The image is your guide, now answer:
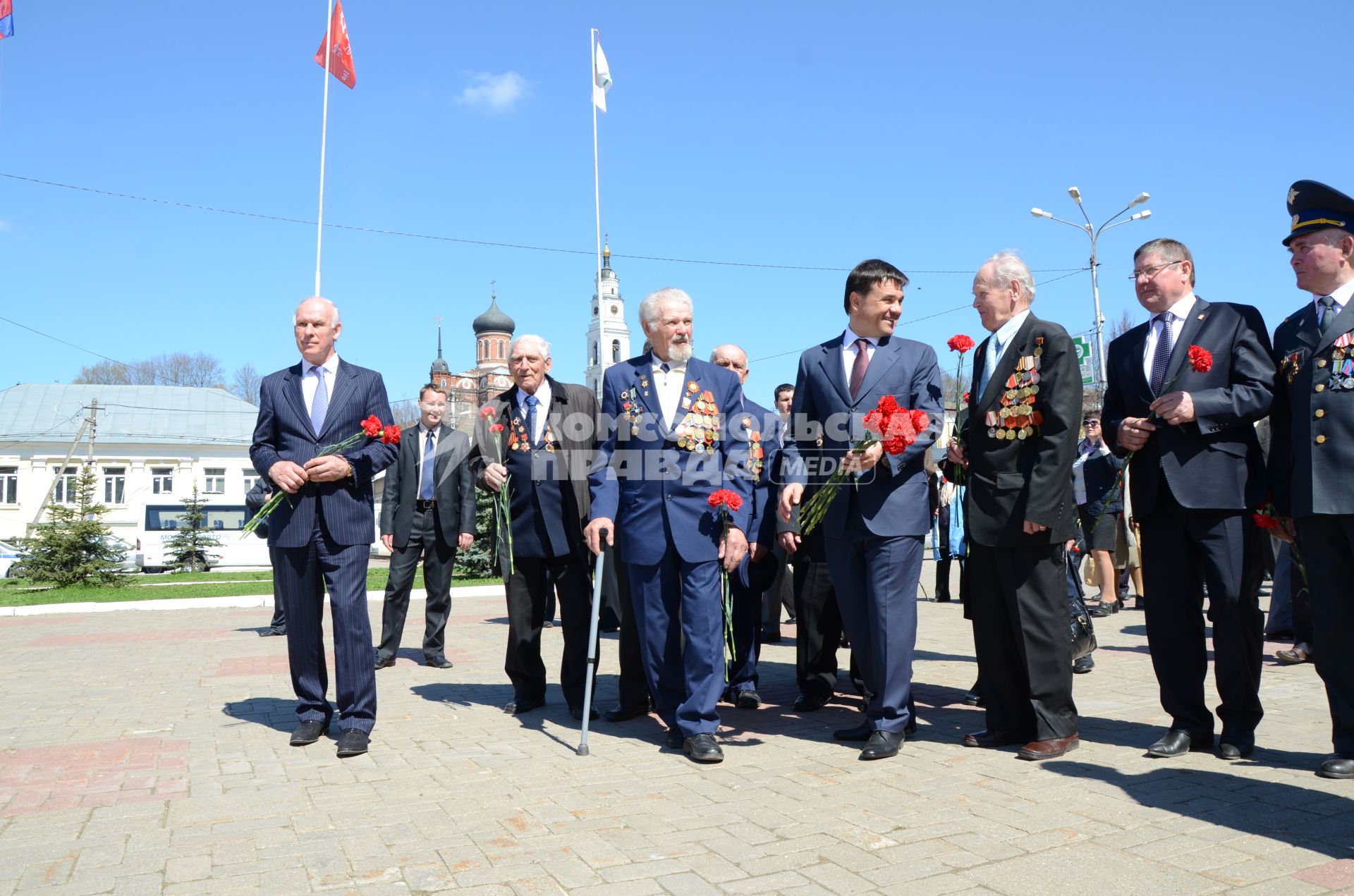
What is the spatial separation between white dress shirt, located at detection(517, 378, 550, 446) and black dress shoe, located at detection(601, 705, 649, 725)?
1.63 m

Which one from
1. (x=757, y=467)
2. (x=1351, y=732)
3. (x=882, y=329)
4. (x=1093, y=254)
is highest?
(x=1093, y=254)

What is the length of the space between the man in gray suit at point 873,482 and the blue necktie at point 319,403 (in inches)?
96.1

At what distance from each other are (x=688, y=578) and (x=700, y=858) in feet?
6.27

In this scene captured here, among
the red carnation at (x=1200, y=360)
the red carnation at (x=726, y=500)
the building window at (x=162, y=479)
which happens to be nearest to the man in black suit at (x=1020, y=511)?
the red carnation at (x=1200, y=360)

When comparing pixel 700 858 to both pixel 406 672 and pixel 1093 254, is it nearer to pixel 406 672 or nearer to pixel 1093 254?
pixel 406 672

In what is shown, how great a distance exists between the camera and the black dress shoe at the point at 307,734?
194 inches

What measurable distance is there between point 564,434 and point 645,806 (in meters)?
2.63

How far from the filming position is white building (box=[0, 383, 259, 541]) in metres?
57.3

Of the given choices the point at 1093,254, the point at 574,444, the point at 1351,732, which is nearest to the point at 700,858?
the point at 1351,732

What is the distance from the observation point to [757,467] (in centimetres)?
597

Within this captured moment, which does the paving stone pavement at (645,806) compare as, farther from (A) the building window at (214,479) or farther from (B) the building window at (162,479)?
(B) the building window at (162,479)

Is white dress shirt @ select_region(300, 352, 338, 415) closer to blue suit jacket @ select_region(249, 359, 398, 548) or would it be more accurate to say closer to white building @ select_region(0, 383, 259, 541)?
blue suit jacket @ select_region(249, 359, 398, 548)

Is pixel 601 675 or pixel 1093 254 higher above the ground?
pixel 1093 254

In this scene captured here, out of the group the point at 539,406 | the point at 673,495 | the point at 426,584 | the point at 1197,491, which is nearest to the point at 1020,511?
the point at 1197,491
